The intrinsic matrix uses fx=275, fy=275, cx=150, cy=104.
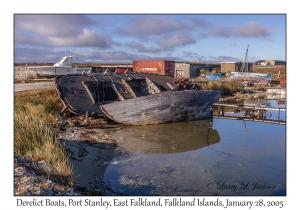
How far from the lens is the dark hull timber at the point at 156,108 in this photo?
12.7m

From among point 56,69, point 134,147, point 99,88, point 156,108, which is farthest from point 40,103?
point 56,69

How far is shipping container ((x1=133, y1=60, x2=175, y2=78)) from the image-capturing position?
3472cm

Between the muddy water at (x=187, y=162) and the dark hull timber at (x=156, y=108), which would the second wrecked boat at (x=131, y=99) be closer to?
the dark hull timber at (x=156, y=108)

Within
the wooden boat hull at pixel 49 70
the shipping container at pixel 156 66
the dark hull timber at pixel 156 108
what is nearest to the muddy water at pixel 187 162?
the dark hull timber at pixel 156 108

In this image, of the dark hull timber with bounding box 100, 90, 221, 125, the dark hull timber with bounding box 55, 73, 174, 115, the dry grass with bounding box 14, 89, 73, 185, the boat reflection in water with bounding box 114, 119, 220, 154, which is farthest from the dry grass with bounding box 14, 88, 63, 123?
the dry grass with bounding box 14, 89, 73, 185

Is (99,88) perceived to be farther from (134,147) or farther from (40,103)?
(134,147)

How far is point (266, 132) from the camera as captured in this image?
12.9 metres

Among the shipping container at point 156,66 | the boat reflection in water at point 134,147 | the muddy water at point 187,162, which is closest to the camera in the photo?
the muddy water at point 187,162

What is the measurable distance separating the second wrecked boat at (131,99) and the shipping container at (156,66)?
59.2 feet

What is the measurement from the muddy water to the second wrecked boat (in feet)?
2.40

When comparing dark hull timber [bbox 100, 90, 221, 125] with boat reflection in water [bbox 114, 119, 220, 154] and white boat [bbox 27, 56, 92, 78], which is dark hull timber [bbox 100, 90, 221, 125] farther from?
white boat [bbox 27, 56, 92, 78]

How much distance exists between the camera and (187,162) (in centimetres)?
859
